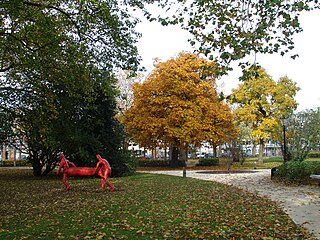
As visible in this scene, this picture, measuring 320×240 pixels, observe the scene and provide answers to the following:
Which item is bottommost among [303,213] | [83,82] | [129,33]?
[303,213]

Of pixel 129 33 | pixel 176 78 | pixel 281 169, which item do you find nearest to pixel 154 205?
pixel 129 33

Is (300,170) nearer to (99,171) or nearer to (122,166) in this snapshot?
(99,171)

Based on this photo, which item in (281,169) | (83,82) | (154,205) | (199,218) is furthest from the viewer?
(281,169)

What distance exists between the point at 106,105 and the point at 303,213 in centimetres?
1511

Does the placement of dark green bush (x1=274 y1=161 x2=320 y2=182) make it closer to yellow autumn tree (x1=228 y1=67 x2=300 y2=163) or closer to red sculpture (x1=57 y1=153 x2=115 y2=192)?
red sculpture (x1=57 y1=153 x2=115 y2=192)

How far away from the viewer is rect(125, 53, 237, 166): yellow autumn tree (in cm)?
2781

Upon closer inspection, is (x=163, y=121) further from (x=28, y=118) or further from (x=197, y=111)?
(x=28, y=118)

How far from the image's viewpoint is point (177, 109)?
27641 mm

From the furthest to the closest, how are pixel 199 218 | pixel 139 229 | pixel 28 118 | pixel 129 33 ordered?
pixel 28 118 → pixel 129 33 → pixel 199 218 → pixel 139 229

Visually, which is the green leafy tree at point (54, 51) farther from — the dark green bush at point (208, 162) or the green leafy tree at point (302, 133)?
the dark green bush at point (208, 162)

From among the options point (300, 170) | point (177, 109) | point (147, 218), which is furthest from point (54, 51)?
point (177, 109)

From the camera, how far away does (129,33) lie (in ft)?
34.0

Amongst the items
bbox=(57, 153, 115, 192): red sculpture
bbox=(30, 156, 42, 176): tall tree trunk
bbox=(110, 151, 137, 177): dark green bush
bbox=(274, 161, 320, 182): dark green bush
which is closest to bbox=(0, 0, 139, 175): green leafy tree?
bbox=(57, 153, 115, 192): red sculpture

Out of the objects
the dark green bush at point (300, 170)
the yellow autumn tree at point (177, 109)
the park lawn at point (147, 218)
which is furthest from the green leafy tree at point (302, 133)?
the yellow autumn tree at point (177, 109)
